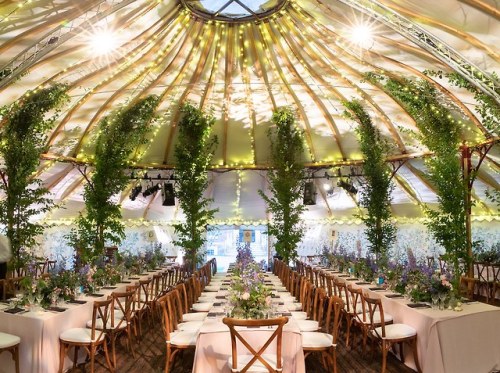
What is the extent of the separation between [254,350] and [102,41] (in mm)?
6010

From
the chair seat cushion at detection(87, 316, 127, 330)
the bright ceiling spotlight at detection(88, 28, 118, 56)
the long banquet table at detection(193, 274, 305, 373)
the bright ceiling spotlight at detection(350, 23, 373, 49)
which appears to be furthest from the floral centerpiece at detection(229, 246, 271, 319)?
the bright ceiling spotlight at detection(88, 28, 118, 56)

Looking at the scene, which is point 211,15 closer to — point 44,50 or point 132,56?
point 132,56

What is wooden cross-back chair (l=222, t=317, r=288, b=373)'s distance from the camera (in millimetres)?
4285

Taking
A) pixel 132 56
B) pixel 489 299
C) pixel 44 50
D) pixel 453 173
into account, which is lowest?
pixel 489 299

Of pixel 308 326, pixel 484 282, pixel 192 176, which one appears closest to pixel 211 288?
pixel 192 176

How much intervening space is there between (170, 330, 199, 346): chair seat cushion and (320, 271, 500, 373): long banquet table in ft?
8.52

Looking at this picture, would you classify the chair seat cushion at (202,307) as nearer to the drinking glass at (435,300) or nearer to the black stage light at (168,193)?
the drinking glass at (435,300)

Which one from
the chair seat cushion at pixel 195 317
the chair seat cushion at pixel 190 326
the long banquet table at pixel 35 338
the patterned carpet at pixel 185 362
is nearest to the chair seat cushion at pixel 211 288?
the patterned carpet at pixel 185 362

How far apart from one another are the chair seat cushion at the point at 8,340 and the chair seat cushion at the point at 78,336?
0.49 m

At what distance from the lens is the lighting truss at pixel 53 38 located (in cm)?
719

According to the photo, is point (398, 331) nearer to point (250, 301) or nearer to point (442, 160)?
point (250, 301)

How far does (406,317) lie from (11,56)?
718 centimetres

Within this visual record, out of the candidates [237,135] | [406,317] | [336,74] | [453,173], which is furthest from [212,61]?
[406,317]

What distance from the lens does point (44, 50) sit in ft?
24.2
